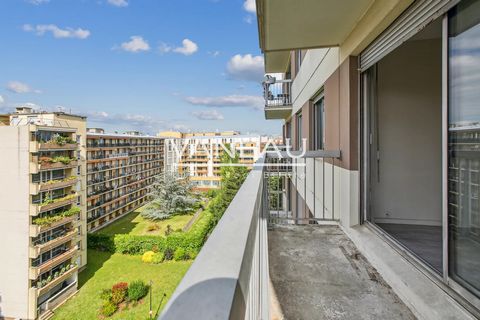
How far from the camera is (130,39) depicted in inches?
1385

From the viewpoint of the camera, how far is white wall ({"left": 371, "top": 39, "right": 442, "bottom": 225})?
298 centimetres

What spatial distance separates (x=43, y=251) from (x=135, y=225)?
10.8 meters

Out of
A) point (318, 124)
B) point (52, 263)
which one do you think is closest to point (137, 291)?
point (52, 263)

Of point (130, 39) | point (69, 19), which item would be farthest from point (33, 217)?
point (130, 39)

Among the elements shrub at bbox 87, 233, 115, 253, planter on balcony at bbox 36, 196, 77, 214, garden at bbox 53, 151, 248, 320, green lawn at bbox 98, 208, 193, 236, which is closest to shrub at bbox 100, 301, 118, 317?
garden at bbox 53, 151, 248, 320

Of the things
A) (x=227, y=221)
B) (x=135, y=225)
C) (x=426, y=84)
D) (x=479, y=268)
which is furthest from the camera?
(x=135, y=225)

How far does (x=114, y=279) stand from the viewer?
1330 cm

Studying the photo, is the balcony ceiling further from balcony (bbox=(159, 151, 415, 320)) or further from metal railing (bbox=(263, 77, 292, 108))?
metal railing (bbox=(263, 77, 292, 108))

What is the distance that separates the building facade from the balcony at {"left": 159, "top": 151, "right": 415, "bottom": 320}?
0.18 meters

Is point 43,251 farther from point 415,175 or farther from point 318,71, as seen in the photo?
point 415,175

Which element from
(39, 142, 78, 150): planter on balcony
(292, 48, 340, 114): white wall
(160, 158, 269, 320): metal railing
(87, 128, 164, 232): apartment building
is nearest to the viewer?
(160, 158, 269, 320): metal railing

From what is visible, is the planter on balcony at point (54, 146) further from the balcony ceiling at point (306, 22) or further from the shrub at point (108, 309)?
the balcony ceiling at point (306, 22)

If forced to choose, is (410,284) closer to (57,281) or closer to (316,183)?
(316,183)

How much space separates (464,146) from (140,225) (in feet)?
77.4
